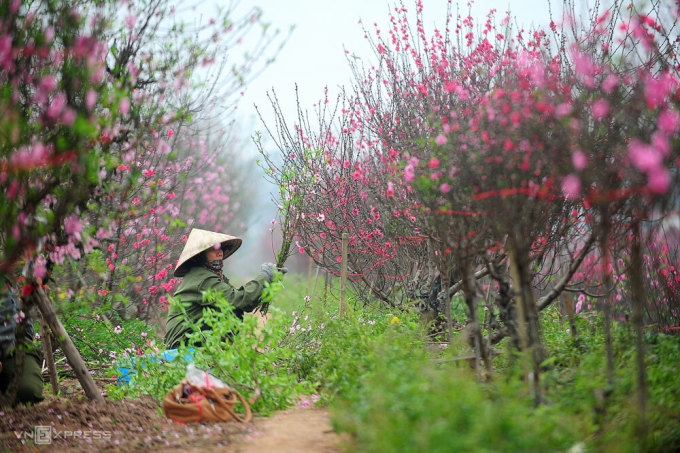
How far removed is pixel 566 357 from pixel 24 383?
423 cm

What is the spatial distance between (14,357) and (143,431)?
4.19 feet

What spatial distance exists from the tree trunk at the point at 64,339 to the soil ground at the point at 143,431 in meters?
0.10

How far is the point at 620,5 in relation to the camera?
18.7 ft

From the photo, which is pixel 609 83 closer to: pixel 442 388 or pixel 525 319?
pixel 525 319

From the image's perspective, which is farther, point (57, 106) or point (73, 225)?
point (73, 225)

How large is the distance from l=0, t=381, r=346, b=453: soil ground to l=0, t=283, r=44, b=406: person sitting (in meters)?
0.30

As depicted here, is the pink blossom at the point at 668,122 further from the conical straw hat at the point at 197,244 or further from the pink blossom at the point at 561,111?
the conical straw hat at the point at 197,244

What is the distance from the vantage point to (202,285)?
609cm

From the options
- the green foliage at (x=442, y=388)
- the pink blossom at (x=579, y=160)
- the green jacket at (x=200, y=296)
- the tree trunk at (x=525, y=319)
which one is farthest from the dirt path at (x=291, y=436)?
the pink blossom at (x=579, y=160)

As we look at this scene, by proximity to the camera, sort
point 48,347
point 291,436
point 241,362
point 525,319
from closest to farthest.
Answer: point 525,319 → point 291,436 → point 241,362 → point 48,347

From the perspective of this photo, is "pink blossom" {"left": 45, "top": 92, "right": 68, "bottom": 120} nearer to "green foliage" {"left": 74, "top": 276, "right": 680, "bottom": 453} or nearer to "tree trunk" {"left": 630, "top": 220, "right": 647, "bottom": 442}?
"green foliage" {"left": 74, "top": 276, "right": 680, "bottom": 453}

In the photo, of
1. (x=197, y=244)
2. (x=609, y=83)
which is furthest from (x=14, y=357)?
(x=609, y=83)

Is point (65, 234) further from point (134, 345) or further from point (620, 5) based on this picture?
point (620, 5)

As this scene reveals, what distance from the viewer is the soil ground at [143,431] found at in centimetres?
379
